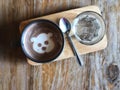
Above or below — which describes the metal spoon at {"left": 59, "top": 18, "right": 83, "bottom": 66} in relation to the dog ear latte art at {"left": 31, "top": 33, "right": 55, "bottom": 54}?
above

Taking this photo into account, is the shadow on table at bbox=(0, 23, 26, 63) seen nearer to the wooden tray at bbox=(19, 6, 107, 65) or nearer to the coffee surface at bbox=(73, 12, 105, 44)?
the wooden tray at bbox=(19, 6, 107, 65)

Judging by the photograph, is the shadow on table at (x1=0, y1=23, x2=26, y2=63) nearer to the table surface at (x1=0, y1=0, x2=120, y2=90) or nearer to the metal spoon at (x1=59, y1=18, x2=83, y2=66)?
the table surface at (x1=0, y1=0, x2=120, y2=90)

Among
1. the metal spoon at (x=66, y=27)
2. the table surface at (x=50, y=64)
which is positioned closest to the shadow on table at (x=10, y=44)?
the table surface at (x=50, y=64)

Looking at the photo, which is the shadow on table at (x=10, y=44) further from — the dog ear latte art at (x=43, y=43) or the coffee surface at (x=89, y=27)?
the coffee surface at (x=89, y=27)

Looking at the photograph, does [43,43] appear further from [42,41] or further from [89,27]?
[89,27]

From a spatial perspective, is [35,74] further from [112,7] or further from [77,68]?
[112,7]

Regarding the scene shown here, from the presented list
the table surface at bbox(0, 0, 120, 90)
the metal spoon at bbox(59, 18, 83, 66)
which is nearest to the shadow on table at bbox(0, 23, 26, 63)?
the table surface at bbox(0, 0, 120, 90)

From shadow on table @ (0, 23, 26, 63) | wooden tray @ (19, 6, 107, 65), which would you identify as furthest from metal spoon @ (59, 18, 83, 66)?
shadow on table @ (0, 23, 26, 63)
